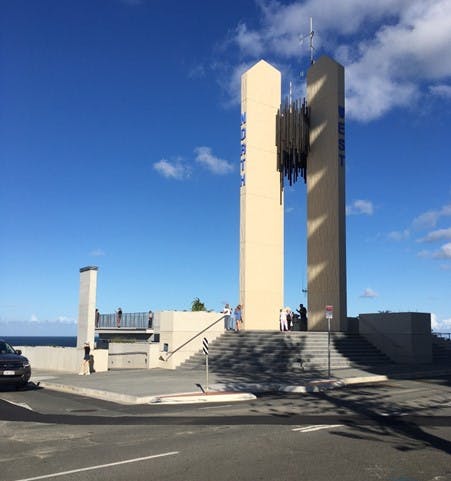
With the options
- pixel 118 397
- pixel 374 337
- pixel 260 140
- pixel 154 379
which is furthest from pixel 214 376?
pixel 260 140

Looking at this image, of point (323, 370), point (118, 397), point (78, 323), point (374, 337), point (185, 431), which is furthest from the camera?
point (374, 337)

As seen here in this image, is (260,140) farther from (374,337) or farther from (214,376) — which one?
(214,376)

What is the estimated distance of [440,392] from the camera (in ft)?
52.9

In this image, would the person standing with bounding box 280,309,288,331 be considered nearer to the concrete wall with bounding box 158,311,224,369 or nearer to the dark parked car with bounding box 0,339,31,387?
the concrete wall with bounding box 158,311,224,369

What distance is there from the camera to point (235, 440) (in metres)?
9.20

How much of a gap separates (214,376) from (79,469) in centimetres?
1418

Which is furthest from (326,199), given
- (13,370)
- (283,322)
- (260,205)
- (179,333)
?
(13,370)

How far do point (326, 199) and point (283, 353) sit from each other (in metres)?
10.5

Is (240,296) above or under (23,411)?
above

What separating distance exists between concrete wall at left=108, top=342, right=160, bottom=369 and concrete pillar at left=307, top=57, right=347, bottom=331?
980 cm

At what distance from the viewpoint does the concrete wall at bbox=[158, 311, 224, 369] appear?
88.8 feet

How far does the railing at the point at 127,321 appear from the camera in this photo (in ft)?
143

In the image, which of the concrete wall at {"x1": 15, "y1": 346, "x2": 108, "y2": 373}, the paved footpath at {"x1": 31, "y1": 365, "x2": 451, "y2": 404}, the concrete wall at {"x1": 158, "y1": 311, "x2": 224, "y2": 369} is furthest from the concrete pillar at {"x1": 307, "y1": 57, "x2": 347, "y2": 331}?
the concrete wall at {"x1": 15, "y1": 346, "x2": 108, "y2": 373}

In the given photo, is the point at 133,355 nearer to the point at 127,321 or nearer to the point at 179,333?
the point at 179,333
